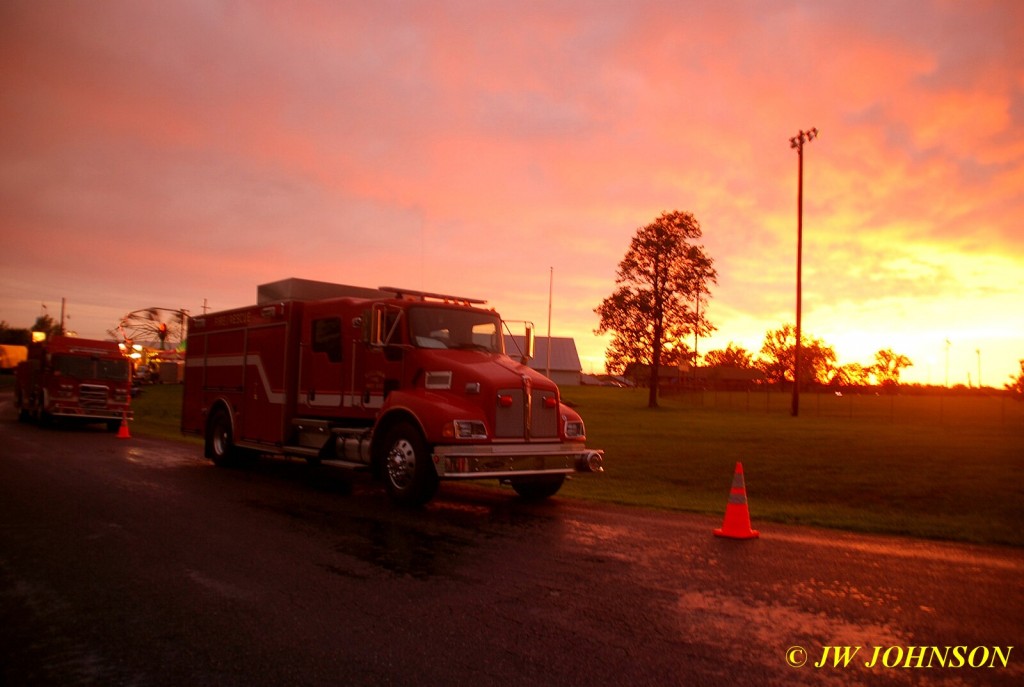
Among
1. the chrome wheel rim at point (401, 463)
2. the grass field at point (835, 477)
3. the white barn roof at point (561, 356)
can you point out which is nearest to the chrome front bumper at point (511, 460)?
the chrome wheel rim at point (401, 463)

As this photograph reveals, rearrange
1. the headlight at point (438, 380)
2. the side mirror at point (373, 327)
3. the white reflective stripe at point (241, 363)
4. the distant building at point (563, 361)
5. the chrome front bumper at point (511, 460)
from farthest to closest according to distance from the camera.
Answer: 1. the distant building at point (563, 361)
2. the white reflective stripe at point (241, 363)
3. the side mirror at point (373, 327)
4. the headlight at point (438, 380)
5. the chrome front bumper at point (511, 460)

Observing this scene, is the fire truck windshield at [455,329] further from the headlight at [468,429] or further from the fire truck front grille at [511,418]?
the headlight at [468,429]

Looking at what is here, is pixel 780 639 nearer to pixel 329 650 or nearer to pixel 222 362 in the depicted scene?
pixel 329 650

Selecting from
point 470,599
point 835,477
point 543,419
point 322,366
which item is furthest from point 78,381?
point 470,599

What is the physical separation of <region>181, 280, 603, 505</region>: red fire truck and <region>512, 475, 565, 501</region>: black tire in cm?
2

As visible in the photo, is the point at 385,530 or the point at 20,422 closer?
the point at 385,530

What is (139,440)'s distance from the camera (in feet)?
72.2

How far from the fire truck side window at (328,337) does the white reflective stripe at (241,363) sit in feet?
4.02

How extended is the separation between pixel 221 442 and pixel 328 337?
4.49 m

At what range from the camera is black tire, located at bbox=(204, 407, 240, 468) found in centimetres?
1523

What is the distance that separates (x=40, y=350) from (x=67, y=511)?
2194 cm

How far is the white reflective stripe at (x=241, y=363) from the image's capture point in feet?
44.8

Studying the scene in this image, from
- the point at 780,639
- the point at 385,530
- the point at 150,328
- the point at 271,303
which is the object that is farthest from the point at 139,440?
the point at 150,328

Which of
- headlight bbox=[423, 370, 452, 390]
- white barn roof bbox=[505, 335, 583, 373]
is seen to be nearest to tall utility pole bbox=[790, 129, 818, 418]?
headlight bbox=[423, 370, 452, 390]
